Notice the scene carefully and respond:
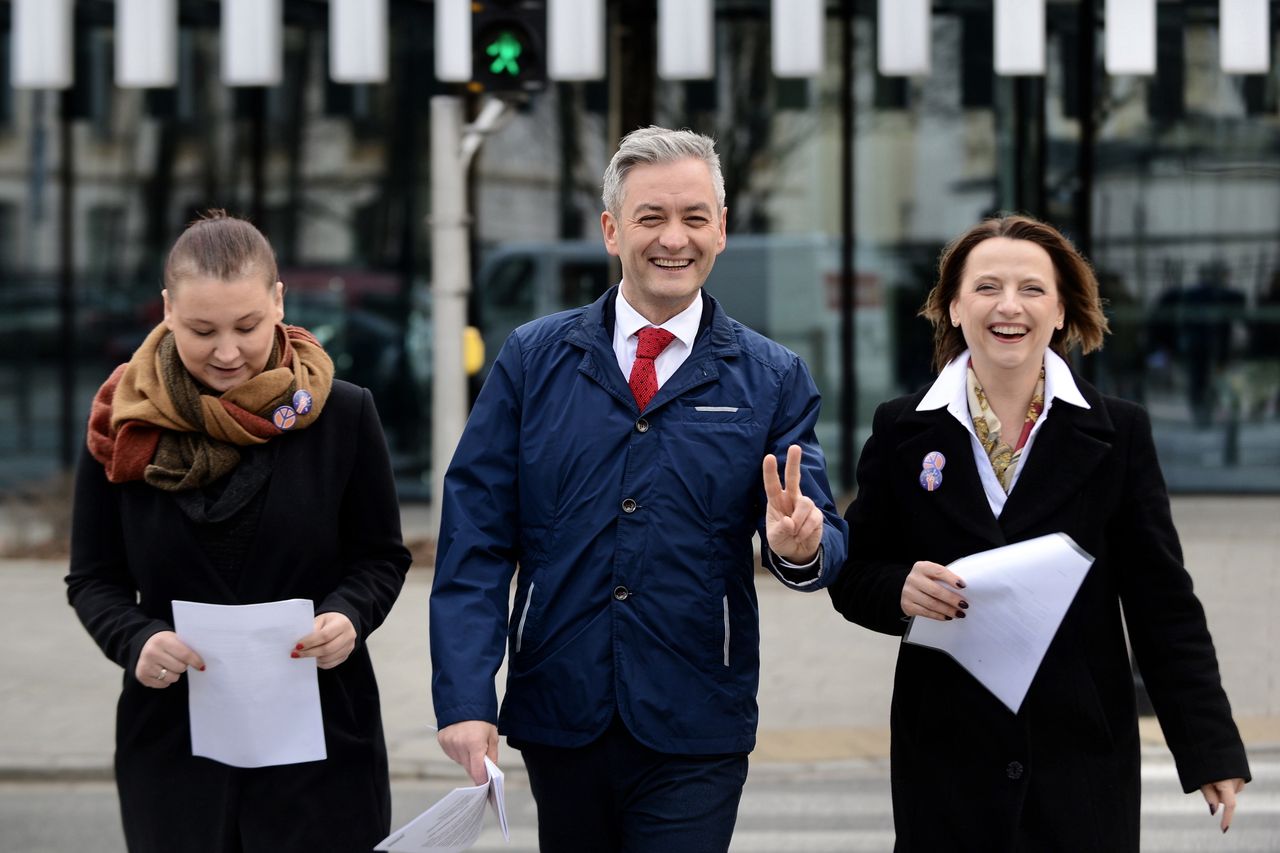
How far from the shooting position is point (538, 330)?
3.53 meters

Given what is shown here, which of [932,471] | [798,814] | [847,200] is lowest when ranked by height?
[798,814]

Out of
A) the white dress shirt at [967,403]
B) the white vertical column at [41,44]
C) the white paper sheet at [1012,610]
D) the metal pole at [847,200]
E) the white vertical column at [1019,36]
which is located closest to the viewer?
the white paper sheet at [1012,610]

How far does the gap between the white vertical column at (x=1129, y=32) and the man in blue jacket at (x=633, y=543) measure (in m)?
9.92

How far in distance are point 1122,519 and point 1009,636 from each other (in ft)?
1.13

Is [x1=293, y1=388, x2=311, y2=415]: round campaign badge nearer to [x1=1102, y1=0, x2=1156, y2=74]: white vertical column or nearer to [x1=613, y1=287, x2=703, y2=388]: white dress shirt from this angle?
[x1=613, y1=287, x2=703, y2=388]: white dress shirt

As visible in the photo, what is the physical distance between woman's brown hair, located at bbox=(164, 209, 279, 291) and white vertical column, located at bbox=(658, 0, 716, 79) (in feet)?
31.4

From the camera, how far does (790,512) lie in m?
3.16

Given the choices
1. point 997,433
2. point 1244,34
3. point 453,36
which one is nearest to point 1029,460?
point 997,433

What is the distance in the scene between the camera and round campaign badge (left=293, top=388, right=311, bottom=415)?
346cm

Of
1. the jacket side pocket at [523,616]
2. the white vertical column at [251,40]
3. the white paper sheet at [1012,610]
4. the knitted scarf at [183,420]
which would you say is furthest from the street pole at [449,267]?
the white paper sheet at [1012,610]

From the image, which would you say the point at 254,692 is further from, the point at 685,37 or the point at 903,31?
the point at 903,31

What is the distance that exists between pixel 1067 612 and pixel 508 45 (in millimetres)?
6412

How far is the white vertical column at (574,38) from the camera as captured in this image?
498 inches

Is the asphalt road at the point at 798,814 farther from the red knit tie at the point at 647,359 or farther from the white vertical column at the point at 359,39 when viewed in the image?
the white vertical column at the point at 359,39
